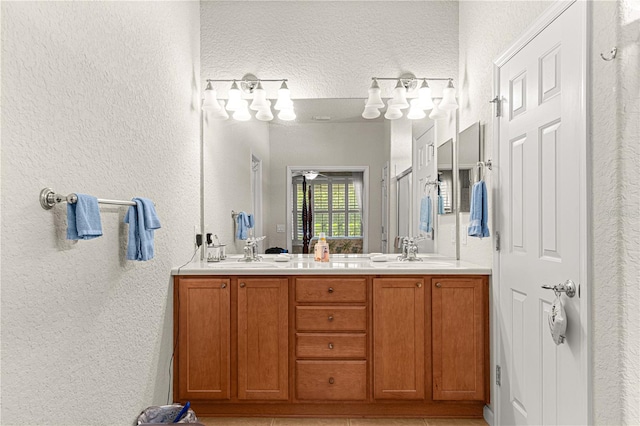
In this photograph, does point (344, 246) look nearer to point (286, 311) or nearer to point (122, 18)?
point (286, 311)

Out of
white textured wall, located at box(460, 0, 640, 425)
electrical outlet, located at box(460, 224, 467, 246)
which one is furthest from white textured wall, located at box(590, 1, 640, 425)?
electrical outlet, located at box(460, 224, 467, 246)

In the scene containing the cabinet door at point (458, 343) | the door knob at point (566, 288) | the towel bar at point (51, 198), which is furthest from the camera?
the cabinet door at point (458, 343)

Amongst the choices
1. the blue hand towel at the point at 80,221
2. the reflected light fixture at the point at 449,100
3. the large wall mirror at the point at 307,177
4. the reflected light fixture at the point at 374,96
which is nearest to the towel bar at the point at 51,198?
the blue hand towel at the point at 80,221

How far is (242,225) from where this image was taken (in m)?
3.02

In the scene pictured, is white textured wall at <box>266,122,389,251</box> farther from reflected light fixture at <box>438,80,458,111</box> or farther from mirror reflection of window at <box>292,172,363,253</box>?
reflected light fixture at <box>438,80,458,111</box>

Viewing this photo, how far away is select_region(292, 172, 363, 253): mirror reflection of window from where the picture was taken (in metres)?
2.99

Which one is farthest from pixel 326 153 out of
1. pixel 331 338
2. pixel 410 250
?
pixel 331 338

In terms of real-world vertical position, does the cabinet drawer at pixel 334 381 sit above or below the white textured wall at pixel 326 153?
below

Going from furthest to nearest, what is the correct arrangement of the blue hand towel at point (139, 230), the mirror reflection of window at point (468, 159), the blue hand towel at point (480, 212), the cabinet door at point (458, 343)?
the mirror reflection of window at point (468, 159), the cabinet door at point (458, 343), the blue hand towel at point (480, 212), the blue hand towel at point (139, 230)

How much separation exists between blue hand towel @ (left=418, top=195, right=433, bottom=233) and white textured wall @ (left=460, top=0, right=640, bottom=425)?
1.50 meters

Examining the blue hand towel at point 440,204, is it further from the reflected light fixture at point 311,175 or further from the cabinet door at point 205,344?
the cabinet door at point 205,344

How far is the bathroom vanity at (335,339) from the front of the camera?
7.84ft

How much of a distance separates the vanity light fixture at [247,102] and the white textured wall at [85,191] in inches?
15.8

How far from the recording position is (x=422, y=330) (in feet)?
7.85
